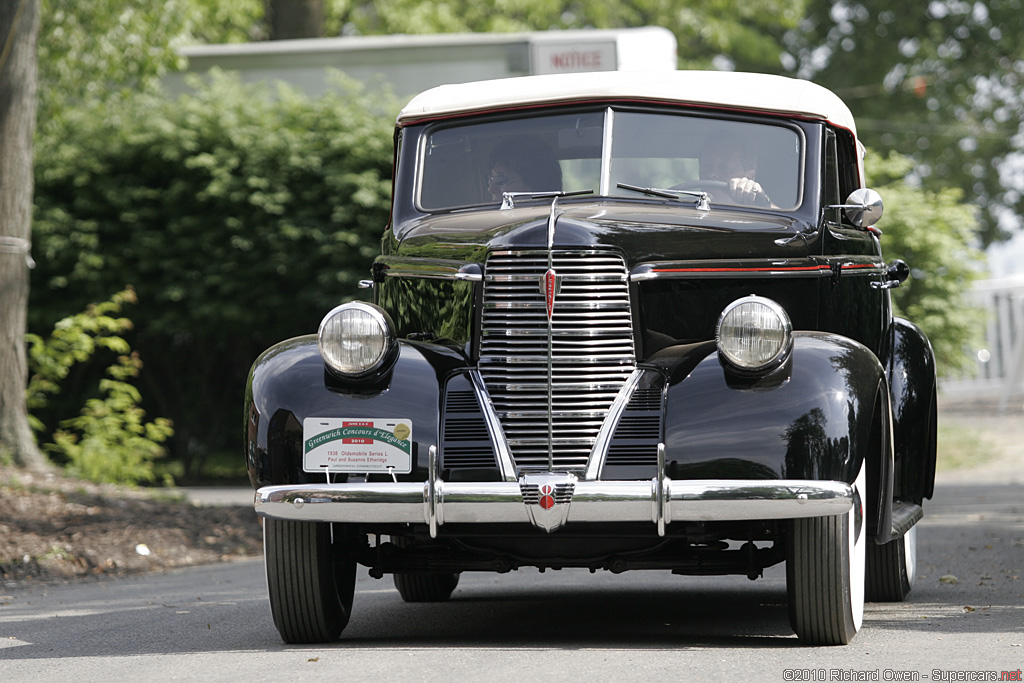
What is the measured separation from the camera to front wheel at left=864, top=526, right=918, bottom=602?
→ 6520 mm

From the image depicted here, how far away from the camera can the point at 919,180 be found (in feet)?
110

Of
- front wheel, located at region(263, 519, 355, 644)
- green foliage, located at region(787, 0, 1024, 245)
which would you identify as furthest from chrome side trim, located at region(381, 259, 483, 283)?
green foliage, located at region(787, 0, 1024, 245)

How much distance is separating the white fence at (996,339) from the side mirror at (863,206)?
20.8 metres

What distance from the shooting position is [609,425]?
16.3 feet

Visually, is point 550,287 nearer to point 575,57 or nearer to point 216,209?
point 575,57

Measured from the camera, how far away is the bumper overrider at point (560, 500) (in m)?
4.60

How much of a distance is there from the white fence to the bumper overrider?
2242 cm

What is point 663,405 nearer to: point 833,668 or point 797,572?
point 797,572

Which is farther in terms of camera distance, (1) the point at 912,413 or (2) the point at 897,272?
(2) the point at 897,272

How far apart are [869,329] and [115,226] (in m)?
10.2

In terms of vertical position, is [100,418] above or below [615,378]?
below

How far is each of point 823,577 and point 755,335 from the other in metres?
0.91

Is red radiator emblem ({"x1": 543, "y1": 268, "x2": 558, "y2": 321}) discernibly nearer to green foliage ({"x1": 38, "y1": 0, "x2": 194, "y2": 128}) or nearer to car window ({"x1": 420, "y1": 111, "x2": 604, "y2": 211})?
car window ({"x1": 420, "y1": 111, "x2": 604, "y2": 211})

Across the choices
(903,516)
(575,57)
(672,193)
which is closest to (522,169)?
(672,193)
